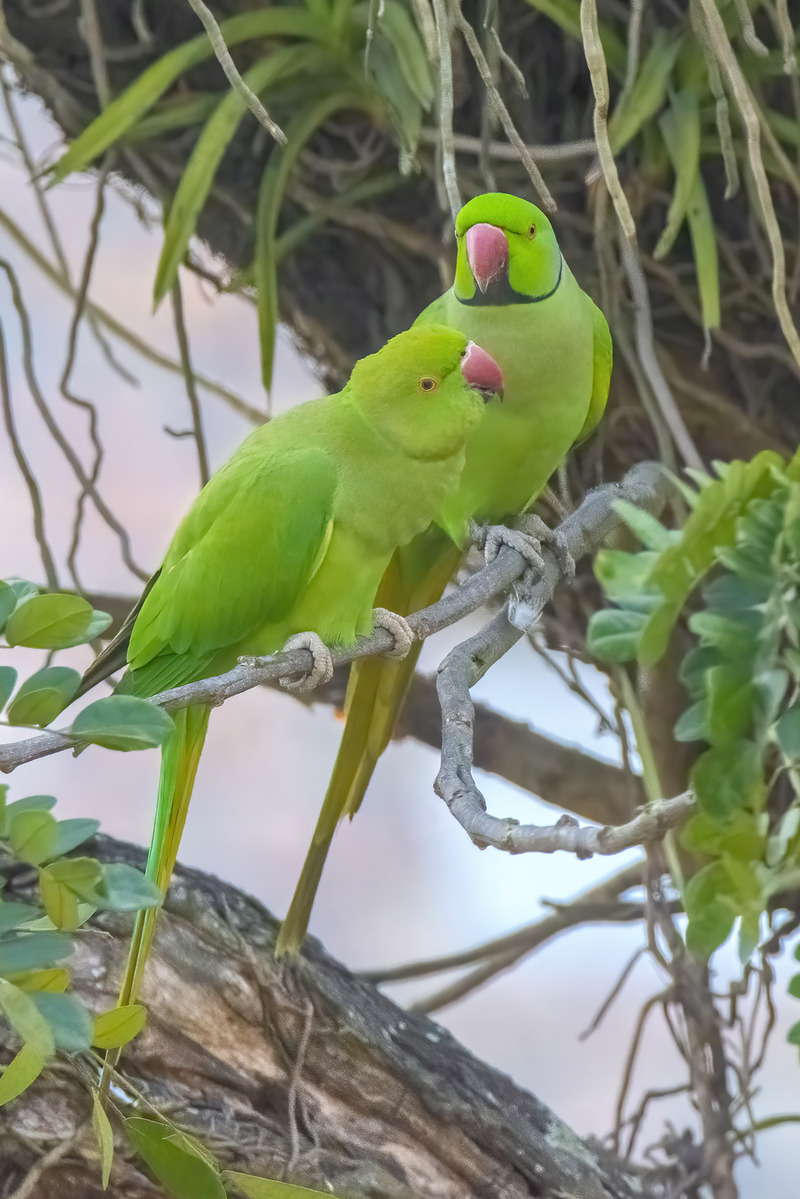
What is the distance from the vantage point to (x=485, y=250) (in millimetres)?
661

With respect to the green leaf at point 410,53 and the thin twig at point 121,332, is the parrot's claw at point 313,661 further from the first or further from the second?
the thin twig at point 121,332

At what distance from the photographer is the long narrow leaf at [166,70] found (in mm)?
823

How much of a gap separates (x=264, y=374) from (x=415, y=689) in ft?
1.09

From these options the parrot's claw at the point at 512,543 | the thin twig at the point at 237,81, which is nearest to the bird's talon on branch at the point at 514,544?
the parrot's claw at the point at 512,543

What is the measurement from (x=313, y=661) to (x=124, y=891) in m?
0.18

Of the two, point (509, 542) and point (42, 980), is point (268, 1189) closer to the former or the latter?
point (42, 980)

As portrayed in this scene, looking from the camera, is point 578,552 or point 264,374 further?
point 264,374

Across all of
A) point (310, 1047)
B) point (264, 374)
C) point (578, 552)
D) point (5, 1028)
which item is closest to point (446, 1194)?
point (310, 1047)

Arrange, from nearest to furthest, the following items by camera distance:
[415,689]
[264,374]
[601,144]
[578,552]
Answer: [601,144] → [578,552] → [264,374] → [415,689]

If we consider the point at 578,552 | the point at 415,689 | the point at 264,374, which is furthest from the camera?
the point at 415,689

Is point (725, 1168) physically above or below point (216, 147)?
below

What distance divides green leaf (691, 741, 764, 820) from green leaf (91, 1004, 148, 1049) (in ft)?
0.83

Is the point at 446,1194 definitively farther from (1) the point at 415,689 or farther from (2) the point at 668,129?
(2) the point at 668,129

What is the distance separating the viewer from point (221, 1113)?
2.21 feet
